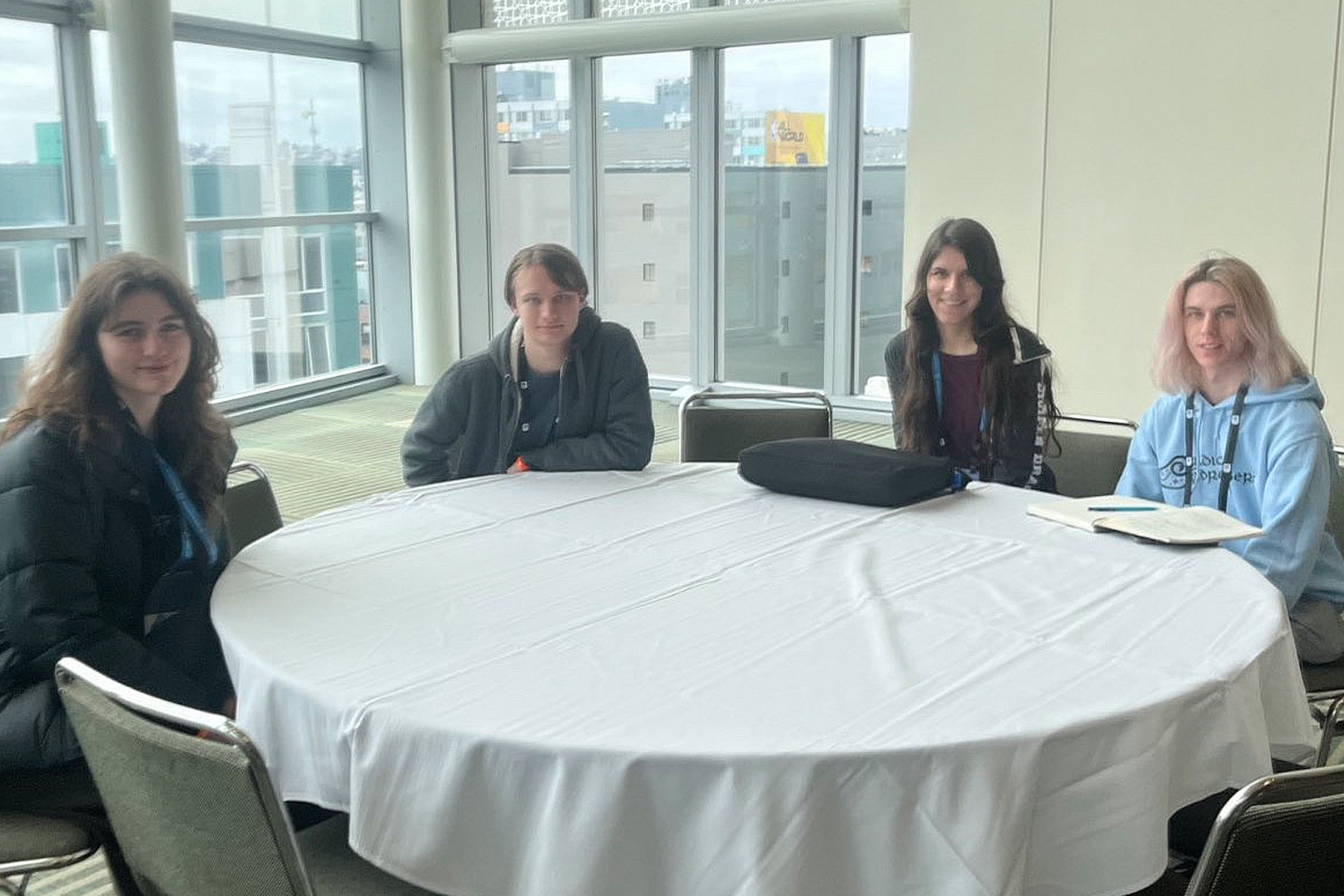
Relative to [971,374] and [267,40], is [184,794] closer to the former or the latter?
[971,374]

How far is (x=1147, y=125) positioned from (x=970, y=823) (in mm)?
5796

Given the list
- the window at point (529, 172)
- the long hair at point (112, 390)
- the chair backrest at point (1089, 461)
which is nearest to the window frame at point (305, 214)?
the window at point (529, 172)

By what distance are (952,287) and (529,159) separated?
7.40m

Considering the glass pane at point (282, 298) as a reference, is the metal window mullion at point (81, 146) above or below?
above

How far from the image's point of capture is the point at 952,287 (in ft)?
13.5

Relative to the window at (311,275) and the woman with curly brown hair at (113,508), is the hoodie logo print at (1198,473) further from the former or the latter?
the window at (311,275)

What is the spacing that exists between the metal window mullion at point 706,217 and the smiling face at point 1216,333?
22.0ft

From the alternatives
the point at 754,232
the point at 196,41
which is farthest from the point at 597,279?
the point at 196,41

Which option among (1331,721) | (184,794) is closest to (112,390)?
(184,794)

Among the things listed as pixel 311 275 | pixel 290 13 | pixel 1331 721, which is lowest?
pixel 1331 721

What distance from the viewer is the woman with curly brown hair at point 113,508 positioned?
2.50 metres

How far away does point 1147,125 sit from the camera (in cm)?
682

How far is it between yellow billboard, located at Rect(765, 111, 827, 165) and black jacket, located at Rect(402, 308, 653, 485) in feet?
19.1

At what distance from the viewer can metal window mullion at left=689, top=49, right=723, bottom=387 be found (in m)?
9.84
